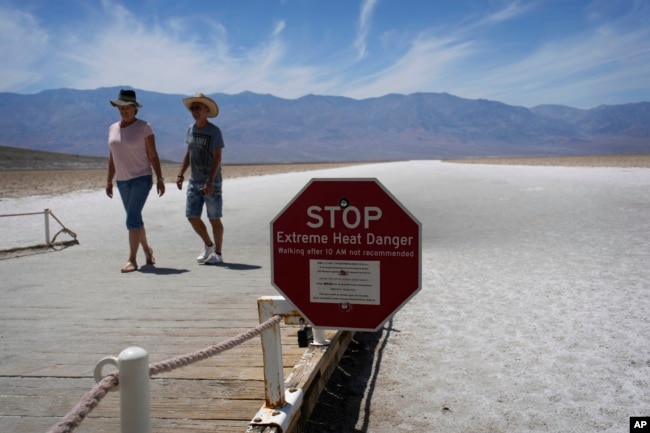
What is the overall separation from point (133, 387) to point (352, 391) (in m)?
2.23

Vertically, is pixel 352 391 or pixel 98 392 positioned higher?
pixel 98 392

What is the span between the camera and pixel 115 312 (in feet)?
14.5

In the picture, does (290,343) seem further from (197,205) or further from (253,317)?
(197,205)

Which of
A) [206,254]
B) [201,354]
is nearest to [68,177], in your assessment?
[206,254]

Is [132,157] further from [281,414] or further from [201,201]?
[281,414]

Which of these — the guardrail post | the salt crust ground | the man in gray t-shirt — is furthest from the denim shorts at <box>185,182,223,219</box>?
the guardrail post

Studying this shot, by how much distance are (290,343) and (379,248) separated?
1.51m

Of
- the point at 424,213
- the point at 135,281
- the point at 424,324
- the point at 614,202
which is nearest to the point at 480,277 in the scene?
the point at 424,324

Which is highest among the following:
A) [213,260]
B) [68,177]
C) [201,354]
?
[68,177]

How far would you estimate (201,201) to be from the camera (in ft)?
21.4

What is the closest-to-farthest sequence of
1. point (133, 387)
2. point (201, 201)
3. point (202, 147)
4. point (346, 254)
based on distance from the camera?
point (133, 387) → point (346, 254) → point (202, 147) → point (201, 201)

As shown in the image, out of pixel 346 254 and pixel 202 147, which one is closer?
pixel 346 254

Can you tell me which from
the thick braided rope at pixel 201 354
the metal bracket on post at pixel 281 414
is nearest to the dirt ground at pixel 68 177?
the metal bracket on post at pixel 281 414

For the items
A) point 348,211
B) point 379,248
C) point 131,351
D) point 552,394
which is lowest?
point 552,394
